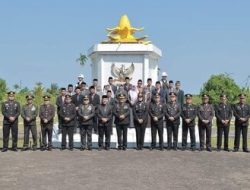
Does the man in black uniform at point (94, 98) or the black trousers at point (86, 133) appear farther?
the man in black uniform at point (94, 98)

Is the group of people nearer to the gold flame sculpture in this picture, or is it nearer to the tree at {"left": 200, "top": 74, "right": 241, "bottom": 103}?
the gold flame sculpture

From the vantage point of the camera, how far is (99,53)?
17141 mm

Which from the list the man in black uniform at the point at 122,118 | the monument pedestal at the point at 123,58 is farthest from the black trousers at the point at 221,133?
the monument pedestal at the point at 123,58

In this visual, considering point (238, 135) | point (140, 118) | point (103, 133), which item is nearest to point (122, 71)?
point (140, 118)

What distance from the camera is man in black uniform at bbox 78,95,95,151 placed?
548 inches

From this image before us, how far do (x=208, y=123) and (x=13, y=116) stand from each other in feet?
17.3

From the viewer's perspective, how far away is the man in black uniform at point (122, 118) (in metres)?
14.0

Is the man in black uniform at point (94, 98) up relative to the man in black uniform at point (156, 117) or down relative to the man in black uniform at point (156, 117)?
up

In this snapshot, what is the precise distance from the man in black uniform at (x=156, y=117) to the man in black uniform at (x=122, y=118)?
2.21 feet

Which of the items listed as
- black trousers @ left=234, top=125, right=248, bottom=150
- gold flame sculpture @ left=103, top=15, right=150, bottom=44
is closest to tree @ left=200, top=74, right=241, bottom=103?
gold flame sculpture @ left=103, top=15, right=150, bottom=44

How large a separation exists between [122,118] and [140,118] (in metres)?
0.51

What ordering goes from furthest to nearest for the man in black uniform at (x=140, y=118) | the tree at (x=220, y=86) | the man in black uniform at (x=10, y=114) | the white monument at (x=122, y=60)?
the tree at (x=220, y=86)
the white monument at (x=122, y=60)
the man in black uniform at (x=140, y=118)
the man in black uniform at (x=10, y=114)

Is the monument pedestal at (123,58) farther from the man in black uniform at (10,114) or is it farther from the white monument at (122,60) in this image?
the man in black uniform at (10,114)

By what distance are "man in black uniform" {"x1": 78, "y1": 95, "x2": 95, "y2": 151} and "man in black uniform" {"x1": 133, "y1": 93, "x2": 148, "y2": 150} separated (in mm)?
1194
